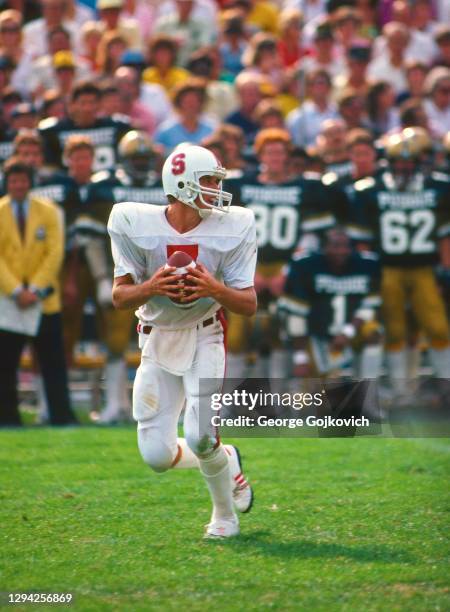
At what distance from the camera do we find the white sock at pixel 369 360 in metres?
9.84

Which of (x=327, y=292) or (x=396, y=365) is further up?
(x=327, y=292)

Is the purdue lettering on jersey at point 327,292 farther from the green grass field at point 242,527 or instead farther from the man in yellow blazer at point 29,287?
the man in yellow blazer at point 29,287

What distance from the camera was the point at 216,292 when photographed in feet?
18.3

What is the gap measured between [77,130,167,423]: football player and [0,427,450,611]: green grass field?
40.8 inches

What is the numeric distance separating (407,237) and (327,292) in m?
0.81

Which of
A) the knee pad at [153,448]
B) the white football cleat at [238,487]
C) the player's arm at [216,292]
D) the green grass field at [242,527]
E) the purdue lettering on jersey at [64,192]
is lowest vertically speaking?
the green grass field at [242,527]

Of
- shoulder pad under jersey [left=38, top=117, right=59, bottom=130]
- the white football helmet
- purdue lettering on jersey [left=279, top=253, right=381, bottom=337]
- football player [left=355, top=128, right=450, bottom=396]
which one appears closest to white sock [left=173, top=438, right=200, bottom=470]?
the white football helmet

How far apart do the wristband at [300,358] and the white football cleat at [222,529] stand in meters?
3.73

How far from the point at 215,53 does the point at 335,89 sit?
1.15 meters

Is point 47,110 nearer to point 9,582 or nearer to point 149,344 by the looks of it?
point 149,344

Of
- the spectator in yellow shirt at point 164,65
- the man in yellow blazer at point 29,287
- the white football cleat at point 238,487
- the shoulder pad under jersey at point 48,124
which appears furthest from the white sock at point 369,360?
the white football cleat at point 238,487

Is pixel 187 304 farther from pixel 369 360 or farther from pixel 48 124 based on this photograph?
pixel 48 124

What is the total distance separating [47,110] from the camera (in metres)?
10.8

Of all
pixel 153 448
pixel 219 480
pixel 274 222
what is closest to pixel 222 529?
pixel 219 480
